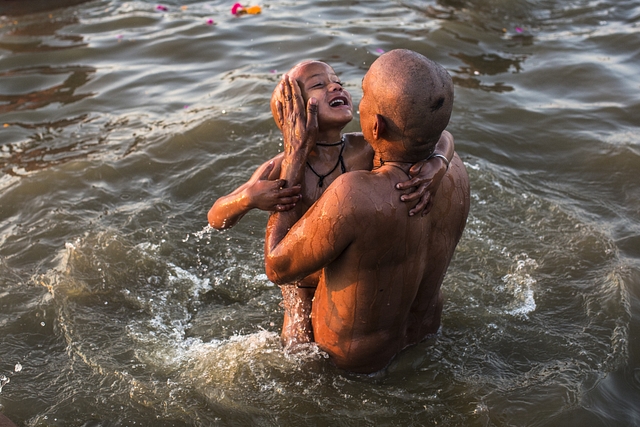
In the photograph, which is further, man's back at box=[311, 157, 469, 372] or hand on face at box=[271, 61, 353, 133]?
hand on face at box=[271, 61, 353, 133]

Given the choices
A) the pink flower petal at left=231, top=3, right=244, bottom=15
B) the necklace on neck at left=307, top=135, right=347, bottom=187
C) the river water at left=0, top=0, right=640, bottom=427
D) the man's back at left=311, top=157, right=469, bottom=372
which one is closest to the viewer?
the man's back at left=311, top=157, right=469, bottom=372

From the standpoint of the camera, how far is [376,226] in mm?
2779

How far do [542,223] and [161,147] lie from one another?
138 inches

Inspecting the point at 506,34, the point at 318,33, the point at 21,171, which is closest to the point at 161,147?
the point at 21,171

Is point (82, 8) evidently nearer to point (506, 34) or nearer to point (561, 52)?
point (506, 34)

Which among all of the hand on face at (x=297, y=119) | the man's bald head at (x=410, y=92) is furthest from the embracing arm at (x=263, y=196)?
the man's bald head at (x=410, y=92)

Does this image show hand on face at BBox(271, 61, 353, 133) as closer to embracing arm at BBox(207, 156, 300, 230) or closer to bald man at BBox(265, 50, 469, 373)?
bald man at BBox(265, 50, 469, 373)

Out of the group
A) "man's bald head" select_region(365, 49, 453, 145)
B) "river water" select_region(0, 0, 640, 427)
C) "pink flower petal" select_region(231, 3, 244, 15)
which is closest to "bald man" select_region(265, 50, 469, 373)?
"man's bald head" select_region(365, 49, 453, 145)

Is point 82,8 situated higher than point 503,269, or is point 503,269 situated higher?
point 82,8

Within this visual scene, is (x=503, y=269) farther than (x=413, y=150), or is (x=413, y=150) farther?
(x=503, y=269)

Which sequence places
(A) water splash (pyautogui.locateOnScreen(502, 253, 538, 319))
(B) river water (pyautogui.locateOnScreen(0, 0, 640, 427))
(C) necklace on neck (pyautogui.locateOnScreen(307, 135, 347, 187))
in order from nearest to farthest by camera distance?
(C) necklace on neck (pyautogui.locateOnScreen(307, 135, 347, 187)), (B) river water (pyautogui.locateOnScreen(0, 0, 640, 427)), (A) water splash (pyautogui.locateOnScreen(502, 253, 538, 319))

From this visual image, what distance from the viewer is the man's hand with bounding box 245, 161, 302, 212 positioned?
3.01 m

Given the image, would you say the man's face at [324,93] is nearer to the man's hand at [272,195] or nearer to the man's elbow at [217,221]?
the man's hand at [272,195]

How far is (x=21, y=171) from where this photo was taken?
241 inches
